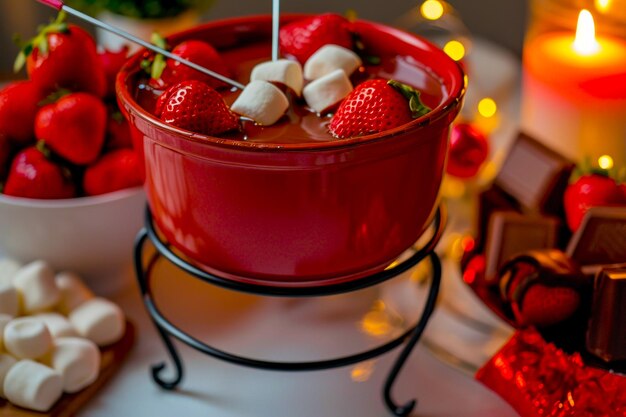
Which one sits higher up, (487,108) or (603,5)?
(603,5)

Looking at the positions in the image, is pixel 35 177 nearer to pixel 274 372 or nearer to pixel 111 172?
pixel 111 172

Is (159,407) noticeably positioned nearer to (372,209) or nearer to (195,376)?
(195,376)

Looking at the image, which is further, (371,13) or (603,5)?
(371,13)

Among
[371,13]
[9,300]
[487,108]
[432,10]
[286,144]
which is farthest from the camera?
[371,13]

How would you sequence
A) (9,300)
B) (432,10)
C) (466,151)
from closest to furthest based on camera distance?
1. (9,300)
2. (466,151)
3. (432,10)

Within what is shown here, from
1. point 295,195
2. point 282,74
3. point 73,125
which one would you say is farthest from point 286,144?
point 73,125

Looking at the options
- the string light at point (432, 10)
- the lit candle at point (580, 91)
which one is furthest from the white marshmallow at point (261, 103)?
the string light at point (432, 10)

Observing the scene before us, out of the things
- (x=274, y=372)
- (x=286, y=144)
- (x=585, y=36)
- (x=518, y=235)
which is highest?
(x=286, y=144)

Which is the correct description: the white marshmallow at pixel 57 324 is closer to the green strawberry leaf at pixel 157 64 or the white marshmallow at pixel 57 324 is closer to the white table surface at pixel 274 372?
the white table surface at pixel 274 372
